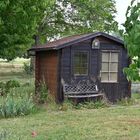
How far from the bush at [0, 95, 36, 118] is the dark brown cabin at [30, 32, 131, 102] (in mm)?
2560

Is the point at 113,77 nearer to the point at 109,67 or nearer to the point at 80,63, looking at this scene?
the point at 109,67

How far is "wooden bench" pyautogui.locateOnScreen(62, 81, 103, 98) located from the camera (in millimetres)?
14781

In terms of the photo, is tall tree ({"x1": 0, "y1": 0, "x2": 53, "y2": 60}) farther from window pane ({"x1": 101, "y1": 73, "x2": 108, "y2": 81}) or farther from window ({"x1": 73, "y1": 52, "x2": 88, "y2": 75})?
window pane ({"x1": 101, "y1": 73, "x2": 108, "y2": 81})

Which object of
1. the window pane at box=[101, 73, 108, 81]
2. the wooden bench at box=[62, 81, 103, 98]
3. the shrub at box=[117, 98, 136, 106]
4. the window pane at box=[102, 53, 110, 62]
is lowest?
the shrub at box=[117, 98, 136, 106]

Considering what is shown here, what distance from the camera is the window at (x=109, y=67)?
15.9 meters

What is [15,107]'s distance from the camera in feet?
38.9

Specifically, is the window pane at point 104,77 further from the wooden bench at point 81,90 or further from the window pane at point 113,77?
the wooden bench at point 81,90

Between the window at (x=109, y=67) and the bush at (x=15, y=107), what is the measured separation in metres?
4.32

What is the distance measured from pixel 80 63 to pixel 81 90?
1.05m

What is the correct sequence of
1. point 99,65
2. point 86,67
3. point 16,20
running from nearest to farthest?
point 86,67, point 99,65, point 16,20

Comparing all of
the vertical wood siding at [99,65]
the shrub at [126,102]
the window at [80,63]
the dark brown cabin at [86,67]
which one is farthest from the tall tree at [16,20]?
the shrub at [126,102]

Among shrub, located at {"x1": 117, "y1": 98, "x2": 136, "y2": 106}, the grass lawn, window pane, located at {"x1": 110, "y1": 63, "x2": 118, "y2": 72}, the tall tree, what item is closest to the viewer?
the grass lawn

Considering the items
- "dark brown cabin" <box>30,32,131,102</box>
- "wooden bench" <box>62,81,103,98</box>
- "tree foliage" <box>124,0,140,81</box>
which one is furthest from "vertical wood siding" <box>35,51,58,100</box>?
"tree foliage" <box>124,0,140,81</box>

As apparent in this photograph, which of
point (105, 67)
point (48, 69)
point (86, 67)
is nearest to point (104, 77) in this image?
point (105, 67)
